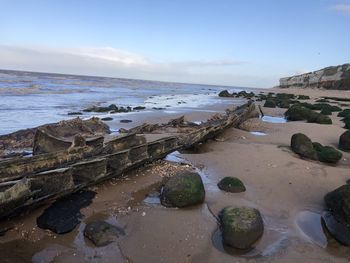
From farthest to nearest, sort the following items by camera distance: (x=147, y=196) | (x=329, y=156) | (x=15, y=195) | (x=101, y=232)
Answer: (x=329, y=156)
(x=147, y=196)
(x=101, y=232)
(x=15, y=195)

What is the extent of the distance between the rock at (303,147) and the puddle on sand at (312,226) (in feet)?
10.5

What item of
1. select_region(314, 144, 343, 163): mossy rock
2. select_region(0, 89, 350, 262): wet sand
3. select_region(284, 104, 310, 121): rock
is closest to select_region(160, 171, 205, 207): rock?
select_region(0, 89, 350, 262): wet sand

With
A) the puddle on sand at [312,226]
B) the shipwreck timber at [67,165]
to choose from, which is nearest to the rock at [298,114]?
the shipwreck timber at [67,165]

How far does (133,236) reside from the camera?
4668mm

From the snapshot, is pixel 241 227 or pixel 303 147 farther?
pixel 303 147

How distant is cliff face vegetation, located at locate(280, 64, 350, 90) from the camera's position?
57.8 metres

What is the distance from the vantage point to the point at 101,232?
457 centimetres

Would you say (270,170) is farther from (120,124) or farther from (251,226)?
(120,124)

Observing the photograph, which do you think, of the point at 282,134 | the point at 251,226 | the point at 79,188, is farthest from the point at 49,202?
the point at 282,134

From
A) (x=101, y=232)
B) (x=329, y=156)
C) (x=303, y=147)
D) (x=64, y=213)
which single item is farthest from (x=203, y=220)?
(x=303, y=147)

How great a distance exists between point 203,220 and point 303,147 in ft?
15.1

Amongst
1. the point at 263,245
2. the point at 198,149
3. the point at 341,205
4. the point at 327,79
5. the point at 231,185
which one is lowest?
the point at 198,149

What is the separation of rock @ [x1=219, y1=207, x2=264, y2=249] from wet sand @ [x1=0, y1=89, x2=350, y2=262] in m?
0.12

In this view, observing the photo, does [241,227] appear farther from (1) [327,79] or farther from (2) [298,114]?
(1) [327,79]
